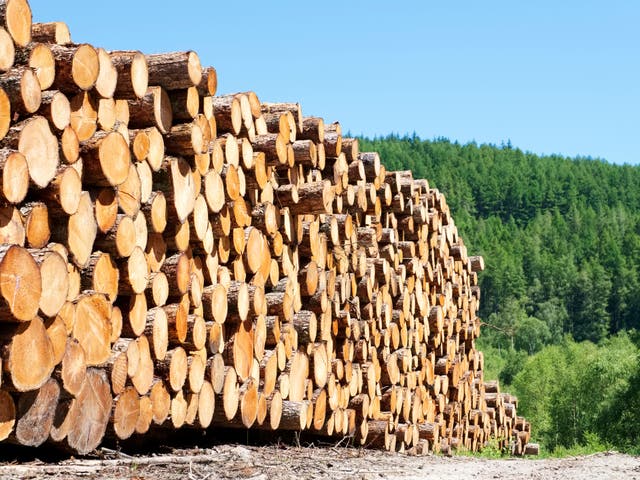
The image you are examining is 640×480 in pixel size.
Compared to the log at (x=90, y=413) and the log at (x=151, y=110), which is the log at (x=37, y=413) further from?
the log at (x=151, y=110)

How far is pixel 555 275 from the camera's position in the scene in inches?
3851

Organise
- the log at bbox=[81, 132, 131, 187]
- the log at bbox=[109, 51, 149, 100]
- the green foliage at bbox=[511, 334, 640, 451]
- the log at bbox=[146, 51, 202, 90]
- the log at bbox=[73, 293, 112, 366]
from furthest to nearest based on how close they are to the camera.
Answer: the green foliage at bbox=[511, 334, 640, 451], the log at bbox=[146, 51, 202, 90], the log at bbox=[109, 51, 149, 100], the log at bbox=[81, 132, 131, 187], the log at bbox=[73, 293, 112, 366]

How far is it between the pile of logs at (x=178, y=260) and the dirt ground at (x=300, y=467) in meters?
0.20

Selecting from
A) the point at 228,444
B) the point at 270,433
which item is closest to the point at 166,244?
the point at 228,444

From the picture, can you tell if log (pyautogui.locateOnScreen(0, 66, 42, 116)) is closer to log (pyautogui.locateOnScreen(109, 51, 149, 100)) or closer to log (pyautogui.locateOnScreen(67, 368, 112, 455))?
log (pyautogui.locateOnScreen(109, 51, 149, 100))

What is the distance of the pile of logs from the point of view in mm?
4328

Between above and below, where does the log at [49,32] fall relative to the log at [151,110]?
above

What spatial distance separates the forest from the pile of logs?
5.00 m

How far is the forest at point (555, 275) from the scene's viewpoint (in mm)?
32750

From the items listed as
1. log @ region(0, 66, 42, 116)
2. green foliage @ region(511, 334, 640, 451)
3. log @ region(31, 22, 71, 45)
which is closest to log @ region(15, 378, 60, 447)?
log @ region(0, 66, 42, 116)

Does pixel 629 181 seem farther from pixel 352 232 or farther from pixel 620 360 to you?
pixel 352 232

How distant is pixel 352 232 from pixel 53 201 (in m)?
4.41

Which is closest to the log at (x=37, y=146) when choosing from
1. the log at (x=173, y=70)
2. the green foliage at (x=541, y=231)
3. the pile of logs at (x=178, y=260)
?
the pile of logs at (x=178, y=260)

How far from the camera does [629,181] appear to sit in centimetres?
13950
